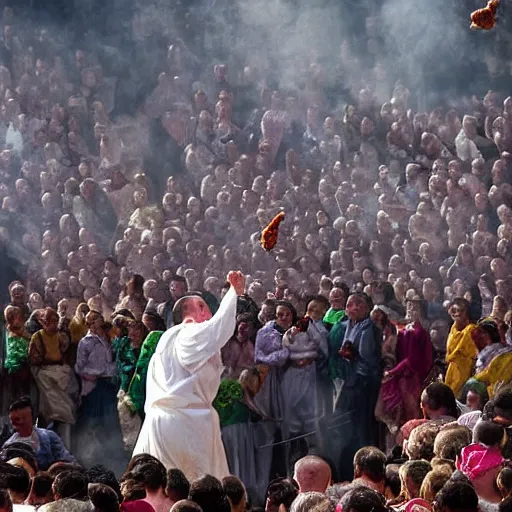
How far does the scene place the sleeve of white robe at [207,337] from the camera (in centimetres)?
1174

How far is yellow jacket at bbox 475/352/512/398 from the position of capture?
1373 cm

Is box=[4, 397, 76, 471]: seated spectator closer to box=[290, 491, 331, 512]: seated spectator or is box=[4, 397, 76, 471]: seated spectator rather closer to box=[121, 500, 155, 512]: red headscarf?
box=[121, 500, 155, 512]: red headscarf

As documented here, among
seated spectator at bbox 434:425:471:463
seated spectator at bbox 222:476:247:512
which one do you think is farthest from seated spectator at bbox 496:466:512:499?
seated spectator at bbox 222:476:247:512

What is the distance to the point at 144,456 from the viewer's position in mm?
8719

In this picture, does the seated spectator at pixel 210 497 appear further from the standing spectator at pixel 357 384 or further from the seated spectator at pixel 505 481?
the standing spectator at pixel 357 384

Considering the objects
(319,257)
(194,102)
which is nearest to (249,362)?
(319,257)

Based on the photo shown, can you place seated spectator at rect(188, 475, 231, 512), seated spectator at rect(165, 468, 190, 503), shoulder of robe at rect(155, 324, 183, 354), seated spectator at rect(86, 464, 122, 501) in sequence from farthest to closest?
shoulder of robe at rect(155, 324, 183, 354) → seated spectator at rect(165, 468, 190, 503) → seated spectator at rect(86, 464, 122, 501) → seated spectator at rect(188, 475, 231, 512)

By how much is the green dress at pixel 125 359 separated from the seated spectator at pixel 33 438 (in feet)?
10.2

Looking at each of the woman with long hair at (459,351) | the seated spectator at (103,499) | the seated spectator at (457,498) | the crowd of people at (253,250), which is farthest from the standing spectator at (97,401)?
the seated spectator at (457,498)

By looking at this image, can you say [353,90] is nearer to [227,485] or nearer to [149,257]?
[149,257]

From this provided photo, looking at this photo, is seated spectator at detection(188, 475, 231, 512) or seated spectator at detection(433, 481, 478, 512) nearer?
seated spectator at detection(433, 481, 478, 512)

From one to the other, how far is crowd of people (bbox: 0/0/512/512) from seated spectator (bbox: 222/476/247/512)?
130cm

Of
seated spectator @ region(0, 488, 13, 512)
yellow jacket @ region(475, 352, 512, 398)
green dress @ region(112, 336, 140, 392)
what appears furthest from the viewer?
green dress @ region(112, 336, 140, 392)

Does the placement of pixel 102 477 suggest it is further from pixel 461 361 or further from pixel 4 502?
pixel 461 361
